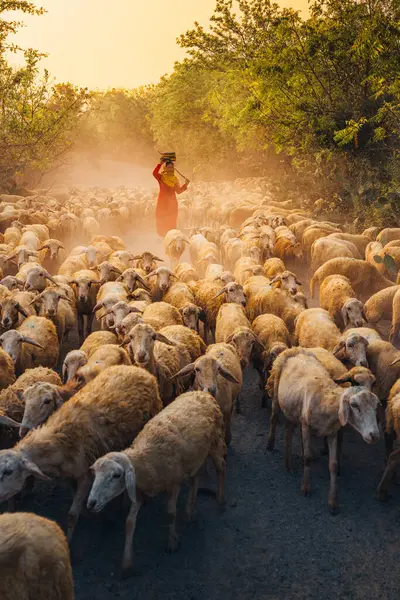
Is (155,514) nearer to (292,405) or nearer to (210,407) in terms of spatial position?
(210,407)

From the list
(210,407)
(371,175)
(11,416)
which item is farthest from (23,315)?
(371,175)

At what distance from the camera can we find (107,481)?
412 cm

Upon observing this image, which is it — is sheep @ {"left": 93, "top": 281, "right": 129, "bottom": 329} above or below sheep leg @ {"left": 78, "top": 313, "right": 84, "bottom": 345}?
above

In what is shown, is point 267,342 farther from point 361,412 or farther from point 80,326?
point 80,326

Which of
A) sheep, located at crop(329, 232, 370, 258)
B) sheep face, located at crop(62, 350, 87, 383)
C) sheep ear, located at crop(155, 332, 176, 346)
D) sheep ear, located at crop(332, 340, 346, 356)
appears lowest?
sheep face, located at crop(62, 350, 87, 383)

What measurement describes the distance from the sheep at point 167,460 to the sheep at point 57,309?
388 cm

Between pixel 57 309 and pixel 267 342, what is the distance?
3.73m

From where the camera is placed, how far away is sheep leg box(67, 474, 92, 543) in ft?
15.4

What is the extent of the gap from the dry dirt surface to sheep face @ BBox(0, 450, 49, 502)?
3.52 ft

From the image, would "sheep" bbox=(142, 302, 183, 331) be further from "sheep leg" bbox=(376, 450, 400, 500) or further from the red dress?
the red dress

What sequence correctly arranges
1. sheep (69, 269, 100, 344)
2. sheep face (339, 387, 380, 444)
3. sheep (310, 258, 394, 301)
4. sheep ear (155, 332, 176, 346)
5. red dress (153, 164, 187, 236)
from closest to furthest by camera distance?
1. sheep face (339, 387, 380, 444)
2. sheep ear (155, 332, 176, 346)
3. sheep (69, 269, 100, 344)
4. sheep (310, 258, 394, 301)
5. red dress (153, 164, 187, 236)

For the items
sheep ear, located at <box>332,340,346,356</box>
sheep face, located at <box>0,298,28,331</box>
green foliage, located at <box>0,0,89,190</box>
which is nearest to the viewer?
sheep ear, located at <box>332,340,346,356</box>

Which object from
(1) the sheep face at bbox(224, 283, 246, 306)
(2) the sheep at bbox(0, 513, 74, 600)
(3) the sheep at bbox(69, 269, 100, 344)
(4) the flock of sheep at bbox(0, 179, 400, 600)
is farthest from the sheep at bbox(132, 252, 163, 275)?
(2) the sheep at bbox(0, 513, 74, 600)

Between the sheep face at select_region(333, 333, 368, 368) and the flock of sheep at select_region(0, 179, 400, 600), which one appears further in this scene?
the sheep face at select_region(333, 333, 368, 368)
